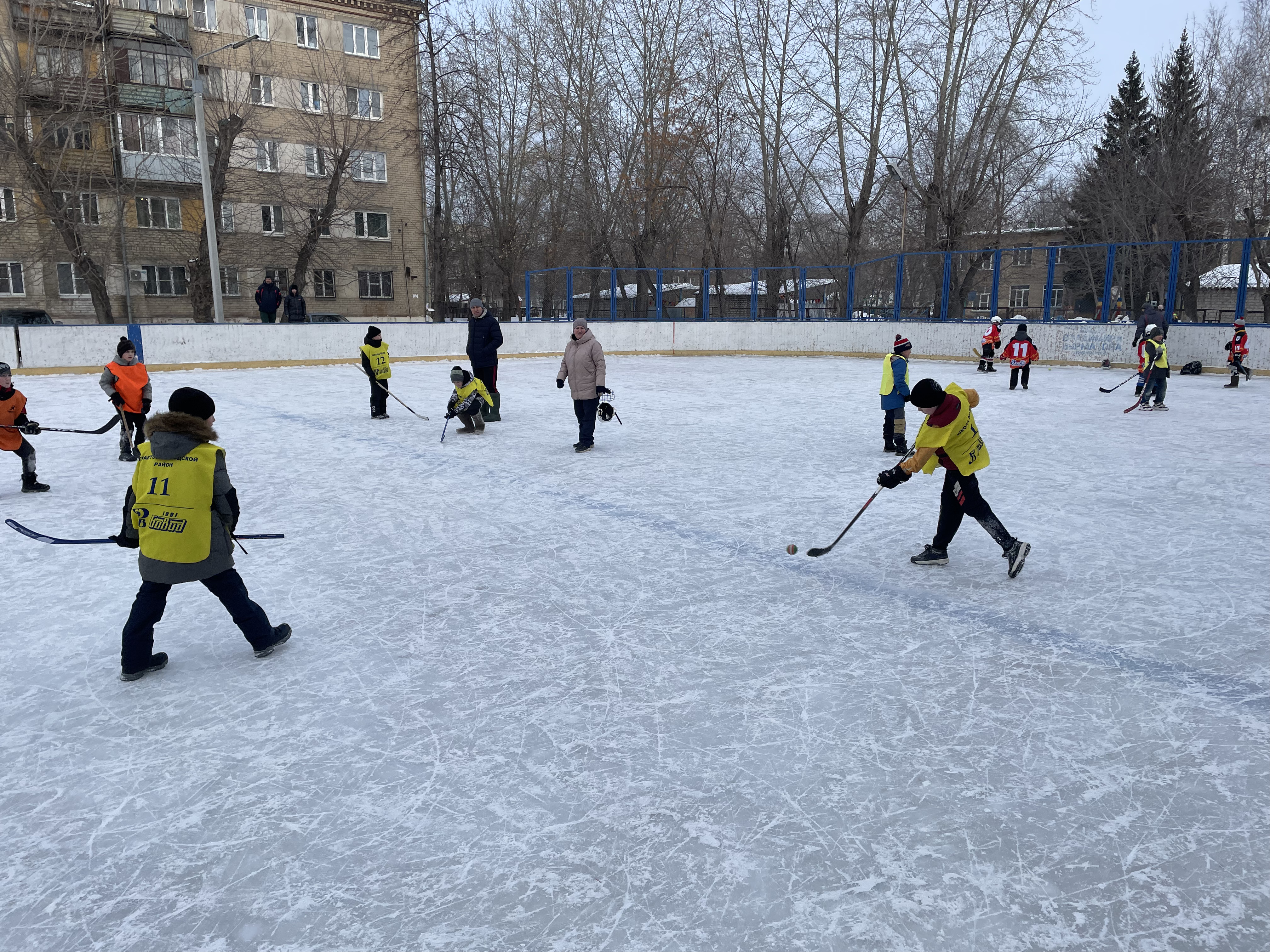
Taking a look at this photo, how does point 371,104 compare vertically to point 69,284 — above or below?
above

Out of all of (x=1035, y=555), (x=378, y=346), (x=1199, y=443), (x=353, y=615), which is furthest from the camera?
(x=378, y=346)

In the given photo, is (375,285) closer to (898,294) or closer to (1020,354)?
(898,294)

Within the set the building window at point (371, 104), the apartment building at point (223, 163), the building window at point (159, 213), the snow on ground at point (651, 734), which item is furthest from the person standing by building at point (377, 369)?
the building window at point (159, 213)

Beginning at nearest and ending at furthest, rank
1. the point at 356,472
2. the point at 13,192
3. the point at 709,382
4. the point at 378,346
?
the point at 356,472, the point at 378,346, the point at 709,382, the point at 13,192

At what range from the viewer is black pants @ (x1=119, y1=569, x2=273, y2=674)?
11.3ft

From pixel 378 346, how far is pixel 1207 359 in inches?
650

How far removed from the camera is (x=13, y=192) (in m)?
28.2

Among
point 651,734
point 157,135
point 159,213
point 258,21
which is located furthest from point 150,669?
point 258,21

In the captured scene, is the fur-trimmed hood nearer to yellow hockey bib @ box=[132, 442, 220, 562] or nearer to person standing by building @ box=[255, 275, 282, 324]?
yellow hockey bib @ box=[132, 442, 220, 562]

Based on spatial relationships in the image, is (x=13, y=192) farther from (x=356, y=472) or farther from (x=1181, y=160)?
(x=1181, y=160)

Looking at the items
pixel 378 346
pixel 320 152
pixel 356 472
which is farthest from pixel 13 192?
pixel 356 472

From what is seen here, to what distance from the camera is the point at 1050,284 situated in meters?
20.0

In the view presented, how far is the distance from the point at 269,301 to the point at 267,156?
1482 cm

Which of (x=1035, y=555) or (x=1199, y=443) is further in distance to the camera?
(x=1199, y=443)
